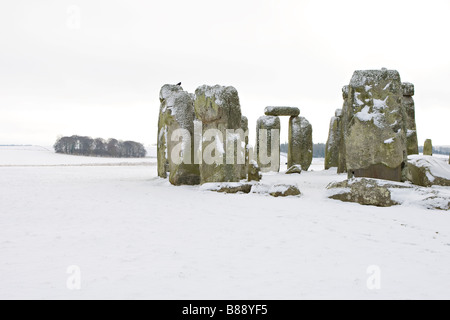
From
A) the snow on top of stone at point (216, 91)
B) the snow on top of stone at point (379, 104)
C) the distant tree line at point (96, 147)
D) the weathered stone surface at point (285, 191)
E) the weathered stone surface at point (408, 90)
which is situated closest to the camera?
the weathered stone surface at point (285, 191)

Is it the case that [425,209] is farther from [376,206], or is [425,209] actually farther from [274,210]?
[274,210]

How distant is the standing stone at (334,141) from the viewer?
806 inches

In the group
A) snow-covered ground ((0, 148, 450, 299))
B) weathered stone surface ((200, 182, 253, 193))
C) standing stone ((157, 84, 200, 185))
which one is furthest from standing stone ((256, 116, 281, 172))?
snow-covered ground ((0, 148, 450, 299))

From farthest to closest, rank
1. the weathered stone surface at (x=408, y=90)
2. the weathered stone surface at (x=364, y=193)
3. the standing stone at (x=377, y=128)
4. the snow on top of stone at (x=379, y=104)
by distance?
the weathered stone surface at (x=408, y=90)
the snow on top of stone at (x=379, y=104)
the standing stone at (x=377, y=128)
the weathered stone surface at (x=364, y=193)

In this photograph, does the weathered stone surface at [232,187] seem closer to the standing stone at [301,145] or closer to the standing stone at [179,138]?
the standing stone at [179,138]

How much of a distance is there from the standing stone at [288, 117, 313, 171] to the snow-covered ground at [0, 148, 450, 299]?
1391cm

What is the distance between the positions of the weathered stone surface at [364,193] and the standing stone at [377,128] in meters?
1.42

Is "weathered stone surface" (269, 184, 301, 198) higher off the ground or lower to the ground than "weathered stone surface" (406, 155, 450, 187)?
lower

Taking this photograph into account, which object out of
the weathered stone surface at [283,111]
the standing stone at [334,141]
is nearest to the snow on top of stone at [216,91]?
the standing stone at [334,141]

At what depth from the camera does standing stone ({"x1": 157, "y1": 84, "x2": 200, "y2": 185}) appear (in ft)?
41.0

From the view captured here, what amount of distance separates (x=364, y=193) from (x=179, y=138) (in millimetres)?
6580

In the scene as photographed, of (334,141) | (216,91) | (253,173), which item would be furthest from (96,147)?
(216,91)

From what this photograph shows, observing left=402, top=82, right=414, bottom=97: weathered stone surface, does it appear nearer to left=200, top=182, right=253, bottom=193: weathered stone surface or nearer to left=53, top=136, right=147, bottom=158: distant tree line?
left=200, top=182, right=253, bottom=193: weathered stone surface
